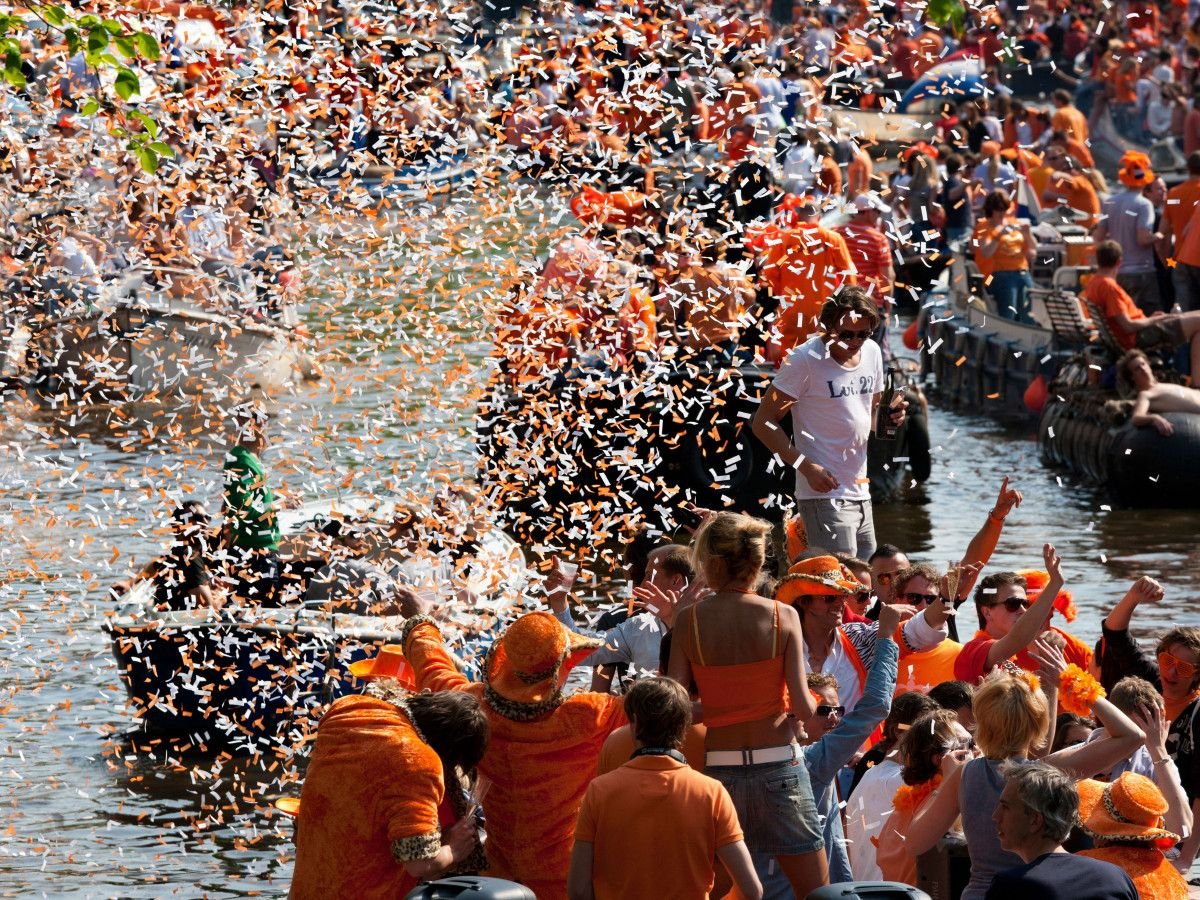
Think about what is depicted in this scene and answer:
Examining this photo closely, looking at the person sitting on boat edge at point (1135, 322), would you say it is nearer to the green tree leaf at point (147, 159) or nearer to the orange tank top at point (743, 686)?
the green tree leaf at point (147, 159)

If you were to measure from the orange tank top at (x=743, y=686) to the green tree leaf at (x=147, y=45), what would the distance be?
4.90 m

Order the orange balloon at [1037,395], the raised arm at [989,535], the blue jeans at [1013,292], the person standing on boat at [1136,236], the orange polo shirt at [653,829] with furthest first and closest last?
the blue jeans at [1013,292], the orange balloon at [1037,395], the person standing on boat at [1136,236], the raised arm at [989,535], the orange polo shirt at [653,829]

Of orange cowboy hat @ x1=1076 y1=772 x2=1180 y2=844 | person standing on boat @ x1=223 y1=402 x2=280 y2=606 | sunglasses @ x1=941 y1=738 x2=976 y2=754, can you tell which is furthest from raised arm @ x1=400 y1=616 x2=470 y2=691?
person standing on boat @ x1=223 y1=402 x2=280 y2=606

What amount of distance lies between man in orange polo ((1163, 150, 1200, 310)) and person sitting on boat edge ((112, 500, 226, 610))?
476 inches

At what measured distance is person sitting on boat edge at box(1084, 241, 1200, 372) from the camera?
20672 mm

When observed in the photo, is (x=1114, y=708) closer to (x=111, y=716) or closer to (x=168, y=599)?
(x=168, y=599)

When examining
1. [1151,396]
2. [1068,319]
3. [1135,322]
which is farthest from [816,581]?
[1068,319]

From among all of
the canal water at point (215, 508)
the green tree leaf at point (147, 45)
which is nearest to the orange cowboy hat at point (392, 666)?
the canal water at point (215, 508)

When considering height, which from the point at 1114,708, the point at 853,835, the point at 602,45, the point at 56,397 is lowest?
the point at 56,397

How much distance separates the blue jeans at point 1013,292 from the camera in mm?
25188

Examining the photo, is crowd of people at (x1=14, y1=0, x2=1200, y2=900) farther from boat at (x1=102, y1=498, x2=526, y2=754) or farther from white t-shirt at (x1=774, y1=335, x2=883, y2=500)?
boat at (x1=102, y1=498, x2=526, y2=754)

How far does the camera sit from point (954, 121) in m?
33.0

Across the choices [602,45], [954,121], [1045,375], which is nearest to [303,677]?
[602,45]

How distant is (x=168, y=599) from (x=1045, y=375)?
43.3ft
